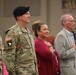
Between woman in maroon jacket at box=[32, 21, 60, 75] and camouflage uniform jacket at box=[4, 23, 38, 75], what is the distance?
0.59m

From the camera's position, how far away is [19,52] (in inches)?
133

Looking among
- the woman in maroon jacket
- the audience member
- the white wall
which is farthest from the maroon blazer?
the white wall

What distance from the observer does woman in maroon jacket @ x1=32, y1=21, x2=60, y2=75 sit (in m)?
4.04

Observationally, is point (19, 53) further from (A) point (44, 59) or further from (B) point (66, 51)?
(B) point (66, 51)

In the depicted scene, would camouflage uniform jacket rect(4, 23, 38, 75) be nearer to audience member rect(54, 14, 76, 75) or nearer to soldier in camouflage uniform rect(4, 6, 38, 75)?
soldier in camouflage uniform rect(4, 6, 38, 75)

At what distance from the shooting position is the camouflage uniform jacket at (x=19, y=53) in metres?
3.32

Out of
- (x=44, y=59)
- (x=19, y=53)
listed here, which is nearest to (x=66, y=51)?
(x=44, y=59)

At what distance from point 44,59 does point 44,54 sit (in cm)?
8

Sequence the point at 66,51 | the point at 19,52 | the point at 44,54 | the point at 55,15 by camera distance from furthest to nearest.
Result: the point at 55,15 → the point at 66,51 → the point at 44,54 → the point at 19,52

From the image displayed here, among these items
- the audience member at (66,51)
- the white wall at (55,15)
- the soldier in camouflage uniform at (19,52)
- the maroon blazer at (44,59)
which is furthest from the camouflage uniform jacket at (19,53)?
the white wall at (55,15)

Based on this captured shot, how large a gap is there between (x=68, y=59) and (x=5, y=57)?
4.06 ft

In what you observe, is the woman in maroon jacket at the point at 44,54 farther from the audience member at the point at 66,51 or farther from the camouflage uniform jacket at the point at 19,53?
the camouflage uniform jacket at the point at 19,53

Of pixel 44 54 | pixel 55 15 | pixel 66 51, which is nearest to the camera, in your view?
pixel 44 54

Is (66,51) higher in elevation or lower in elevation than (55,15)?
lower
